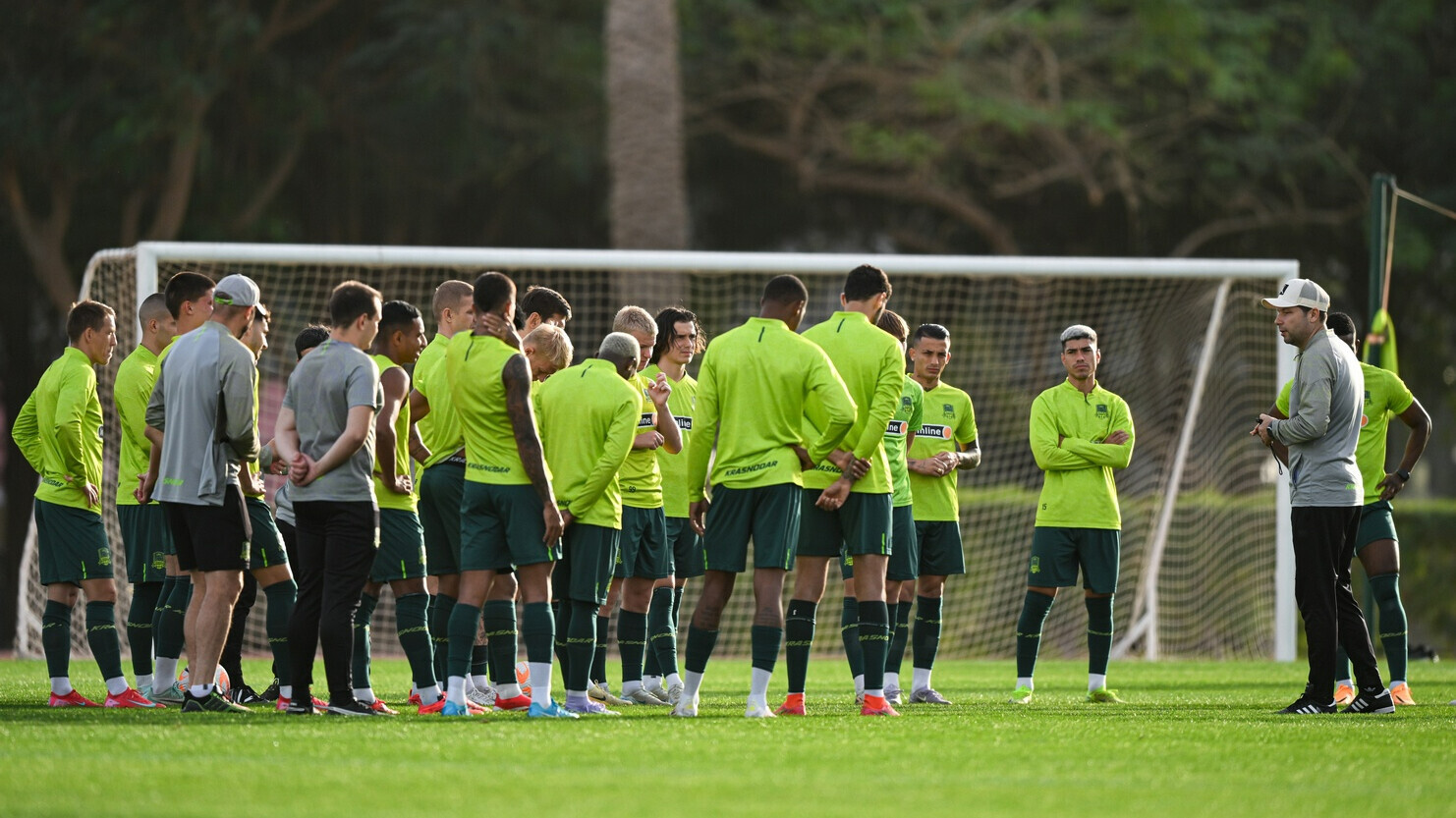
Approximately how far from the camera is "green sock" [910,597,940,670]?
10.4m

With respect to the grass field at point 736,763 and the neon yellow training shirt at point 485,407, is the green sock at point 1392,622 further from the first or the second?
the neon yellow training shirt at point 485,407

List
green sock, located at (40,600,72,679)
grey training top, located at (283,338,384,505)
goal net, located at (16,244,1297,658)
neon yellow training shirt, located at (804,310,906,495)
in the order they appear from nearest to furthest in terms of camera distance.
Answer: grey training top, located at (283,338,384,505)
neon yellow training shirt, located at (804,310,906,495)
green sock, located at (40,600,72,679)
goal net, located at (16,244,1297,658)

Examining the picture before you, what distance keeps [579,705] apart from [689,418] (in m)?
2.23

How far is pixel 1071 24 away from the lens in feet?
71.4

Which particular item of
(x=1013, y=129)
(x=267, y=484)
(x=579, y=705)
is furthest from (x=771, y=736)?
(x=1013, y=129)

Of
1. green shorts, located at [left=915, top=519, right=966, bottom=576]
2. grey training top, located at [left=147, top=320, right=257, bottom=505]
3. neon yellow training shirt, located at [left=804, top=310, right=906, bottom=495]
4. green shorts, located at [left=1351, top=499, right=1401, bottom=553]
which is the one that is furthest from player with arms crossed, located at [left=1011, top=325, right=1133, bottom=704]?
grey training top, located at [left=147, top=320, right=257, bottom=505]

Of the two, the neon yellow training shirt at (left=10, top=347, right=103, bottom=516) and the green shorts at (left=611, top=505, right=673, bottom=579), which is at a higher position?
the neon yellow training shirt at (left=10, top=347, right=103, bottom=516)

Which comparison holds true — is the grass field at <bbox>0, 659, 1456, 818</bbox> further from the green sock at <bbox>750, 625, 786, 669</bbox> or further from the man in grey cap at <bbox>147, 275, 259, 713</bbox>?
the man in grey cap at <bbox>147, 275, 259, 713</bbox>

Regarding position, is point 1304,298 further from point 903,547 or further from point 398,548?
point 398,548

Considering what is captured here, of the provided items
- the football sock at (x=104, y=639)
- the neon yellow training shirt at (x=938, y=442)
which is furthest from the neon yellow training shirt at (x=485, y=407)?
the neon yellow training shirt at (x=938, y=442)

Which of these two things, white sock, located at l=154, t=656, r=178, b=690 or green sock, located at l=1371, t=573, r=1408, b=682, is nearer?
white sock, located at l=154, t=656, r=178, b=690

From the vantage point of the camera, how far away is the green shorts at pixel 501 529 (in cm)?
817

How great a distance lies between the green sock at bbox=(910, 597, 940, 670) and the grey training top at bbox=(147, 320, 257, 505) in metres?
4.24

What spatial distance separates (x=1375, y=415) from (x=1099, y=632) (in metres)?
2.14
